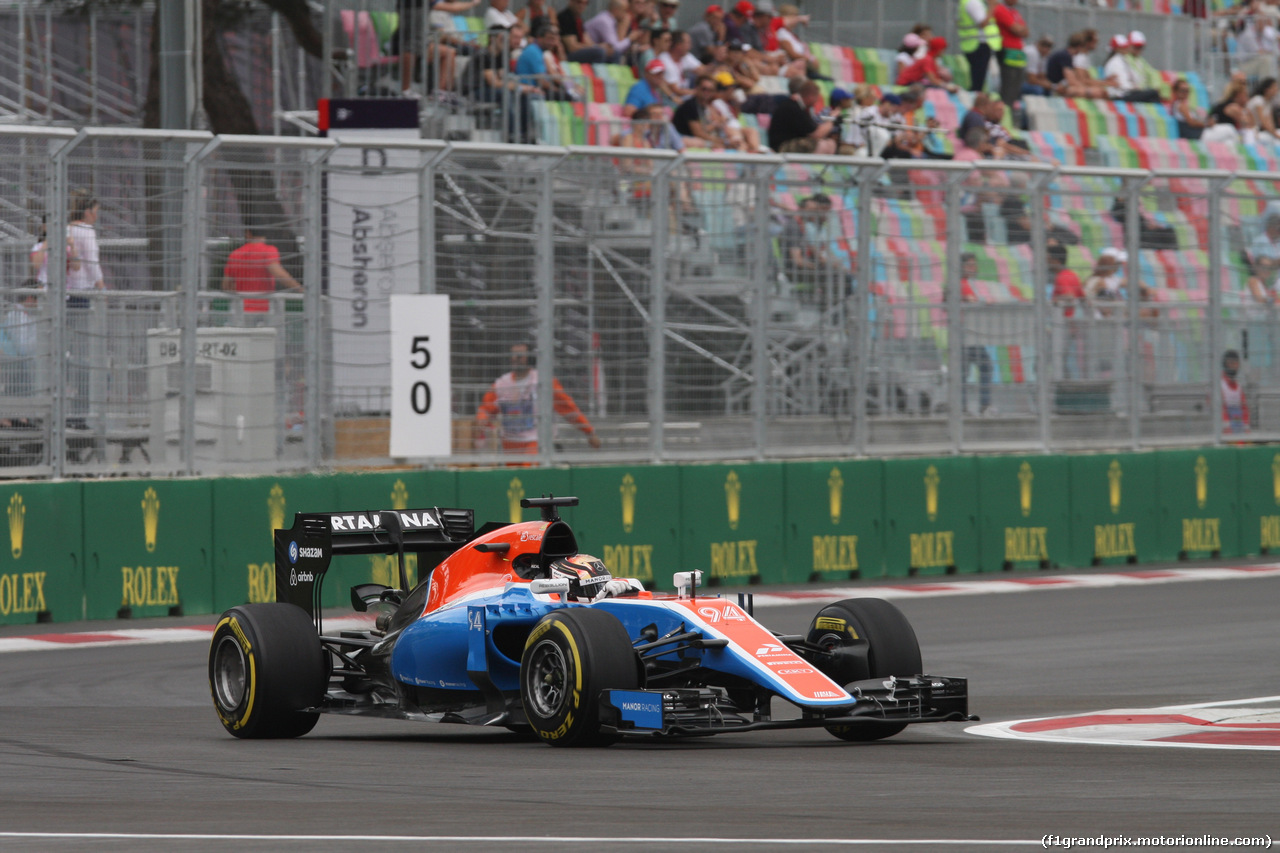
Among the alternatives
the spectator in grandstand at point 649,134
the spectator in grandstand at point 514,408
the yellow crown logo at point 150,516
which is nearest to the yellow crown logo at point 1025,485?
→ the spectator in grandstand at point 514,408

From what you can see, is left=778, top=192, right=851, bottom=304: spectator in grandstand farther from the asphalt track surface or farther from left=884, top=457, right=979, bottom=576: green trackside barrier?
the asphalt track surface

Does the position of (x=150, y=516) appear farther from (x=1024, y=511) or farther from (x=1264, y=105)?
(x=1264, y=105)

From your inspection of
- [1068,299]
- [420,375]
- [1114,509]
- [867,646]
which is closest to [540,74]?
[1068,299]

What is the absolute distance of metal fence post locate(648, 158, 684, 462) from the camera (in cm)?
1730

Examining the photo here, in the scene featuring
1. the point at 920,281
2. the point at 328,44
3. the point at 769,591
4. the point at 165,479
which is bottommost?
the point at 769,591

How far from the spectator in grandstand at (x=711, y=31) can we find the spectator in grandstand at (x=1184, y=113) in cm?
861

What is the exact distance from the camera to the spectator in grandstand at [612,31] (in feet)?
79.2

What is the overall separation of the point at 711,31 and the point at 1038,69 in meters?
6.60

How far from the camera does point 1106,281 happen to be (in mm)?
19750

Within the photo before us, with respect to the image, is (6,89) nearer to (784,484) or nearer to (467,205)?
(467,205)

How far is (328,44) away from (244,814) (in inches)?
558

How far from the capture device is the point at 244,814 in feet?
22.9

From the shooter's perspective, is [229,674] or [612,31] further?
[612,31]

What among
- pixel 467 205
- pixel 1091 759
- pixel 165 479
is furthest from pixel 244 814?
pixel 467 205
